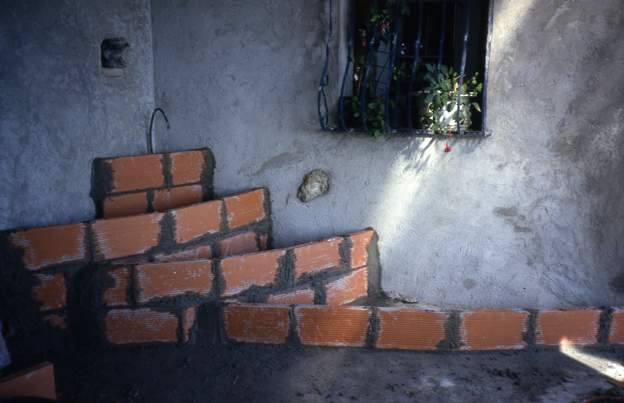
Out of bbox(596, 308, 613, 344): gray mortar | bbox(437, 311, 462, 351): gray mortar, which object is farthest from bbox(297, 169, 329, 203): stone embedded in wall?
bbox(596, 308, 613, 344): gray mortar

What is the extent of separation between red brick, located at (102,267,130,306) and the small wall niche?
3.68 ft

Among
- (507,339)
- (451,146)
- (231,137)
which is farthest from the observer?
(231,137)

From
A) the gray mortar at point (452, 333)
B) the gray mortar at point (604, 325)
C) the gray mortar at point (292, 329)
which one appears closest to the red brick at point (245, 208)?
the gray mortar at point (292, 329)

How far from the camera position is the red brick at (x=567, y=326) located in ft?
9.30

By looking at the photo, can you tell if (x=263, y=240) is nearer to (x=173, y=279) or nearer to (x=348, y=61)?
(x=173, y=279)

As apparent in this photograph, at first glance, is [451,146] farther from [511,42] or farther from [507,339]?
[507,339]

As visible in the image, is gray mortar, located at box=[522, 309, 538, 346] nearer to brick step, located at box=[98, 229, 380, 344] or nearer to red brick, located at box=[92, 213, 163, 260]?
brick step, located at box=[98, 229, 380, 344]

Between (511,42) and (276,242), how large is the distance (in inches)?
70.1

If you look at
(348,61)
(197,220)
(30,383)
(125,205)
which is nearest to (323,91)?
(348,61)

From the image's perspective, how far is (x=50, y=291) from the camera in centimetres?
267

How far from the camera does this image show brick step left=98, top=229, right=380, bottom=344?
9.09 feet

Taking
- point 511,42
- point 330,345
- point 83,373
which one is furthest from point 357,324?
point 511,42

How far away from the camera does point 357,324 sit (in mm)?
2850

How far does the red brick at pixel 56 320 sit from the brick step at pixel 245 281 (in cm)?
16
